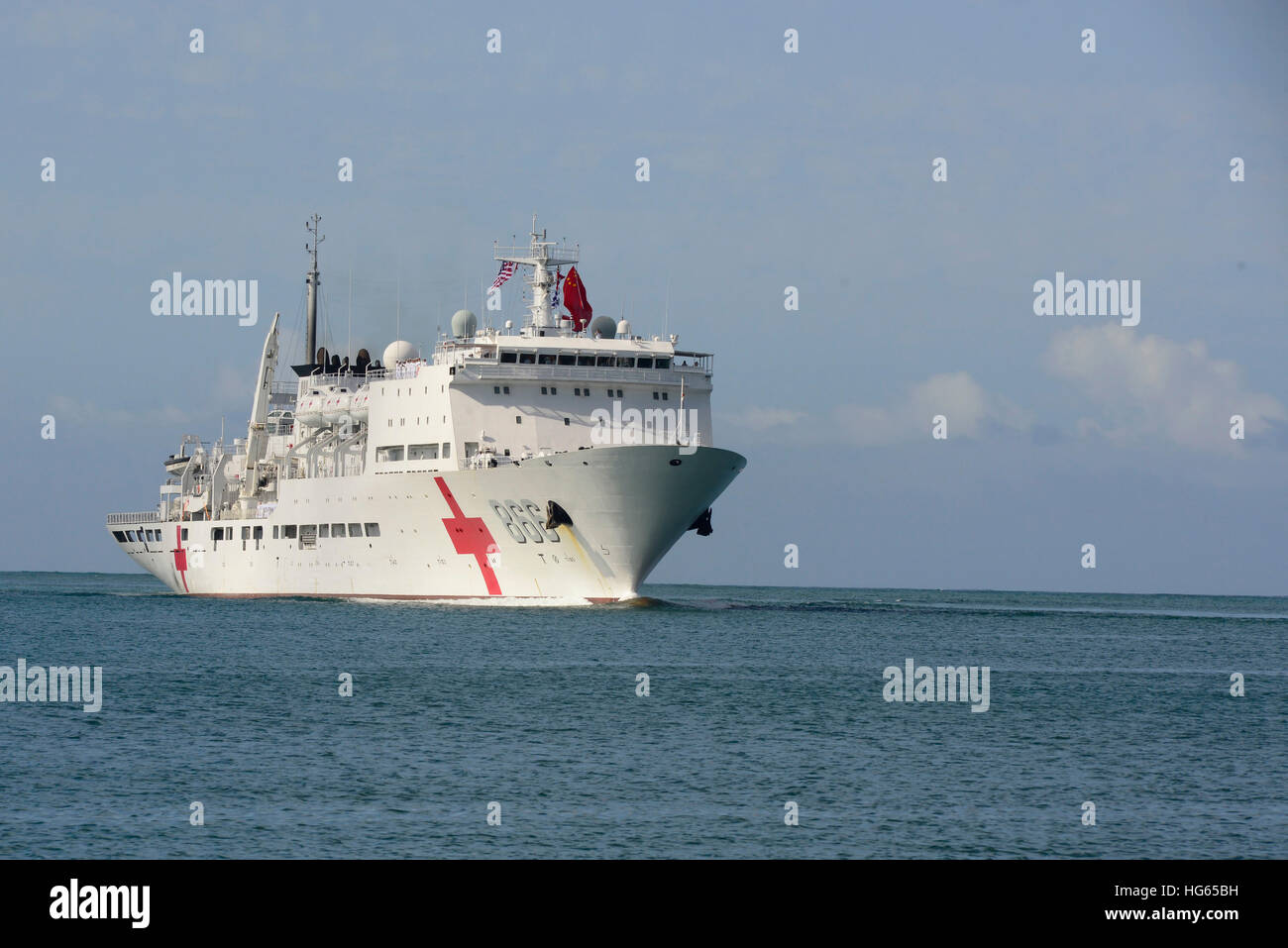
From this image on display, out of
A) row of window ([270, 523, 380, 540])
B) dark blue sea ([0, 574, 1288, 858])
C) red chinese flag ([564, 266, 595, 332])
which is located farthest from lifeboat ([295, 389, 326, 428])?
dark blue sea ([0, 574, 1288, 858])

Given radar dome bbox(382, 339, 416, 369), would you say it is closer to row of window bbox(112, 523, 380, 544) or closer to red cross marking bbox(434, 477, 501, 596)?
row of window bbox(112, 523, 380, 544)

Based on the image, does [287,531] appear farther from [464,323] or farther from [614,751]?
[614,751]

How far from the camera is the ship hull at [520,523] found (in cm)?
4659

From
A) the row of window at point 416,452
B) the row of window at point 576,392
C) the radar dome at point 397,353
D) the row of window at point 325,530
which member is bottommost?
the row of window at point 325,530

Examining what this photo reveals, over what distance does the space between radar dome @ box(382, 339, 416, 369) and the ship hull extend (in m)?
A: 5.57

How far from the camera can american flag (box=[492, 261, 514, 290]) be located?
54406mm

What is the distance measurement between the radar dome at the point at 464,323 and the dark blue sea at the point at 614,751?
39.9ft

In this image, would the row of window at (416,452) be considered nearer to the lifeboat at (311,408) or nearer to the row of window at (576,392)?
the row of window at (576,392)

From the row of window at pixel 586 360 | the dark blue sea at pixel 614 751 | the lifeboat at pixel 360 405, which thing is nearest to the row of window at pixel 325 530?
the lifeboat at pixel 360 405

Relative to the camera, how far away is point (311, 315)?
247 ft

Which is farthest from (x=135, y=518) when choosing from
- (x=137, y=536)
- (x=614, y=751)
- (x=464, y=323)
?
(x=614, y=751)

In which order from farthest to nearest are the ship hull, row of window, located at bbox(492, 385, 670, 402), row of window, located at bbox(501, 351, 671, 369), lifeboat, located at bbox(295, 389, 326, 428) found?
1. lifeboat, located at bbox(295, 389, 326, 428)
2. row of window, located at bbox(501, 351, 671, 369)
3. row of window, located at bbox(492, 385, 670, 402)
4. the ship hull
